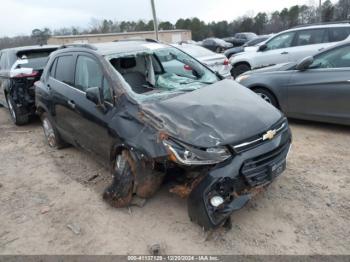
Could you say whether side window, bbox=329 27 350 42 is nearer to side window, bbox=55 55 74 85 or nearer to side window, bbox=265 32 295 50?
side window, bbox=265 32 295 50

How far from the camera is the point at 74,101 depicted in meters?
4.41

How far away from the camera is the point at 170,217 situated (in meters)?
3.41

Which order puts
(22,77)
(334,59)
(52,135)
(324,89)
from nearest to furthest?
1. (324,89)
2. (334,59)
3. (52,135)
4. (22,77)

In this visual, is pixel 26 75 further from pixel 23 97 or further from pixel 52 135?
pixel 52 135

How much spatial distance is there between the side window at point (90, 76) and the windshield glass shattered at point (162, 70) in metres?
0.23

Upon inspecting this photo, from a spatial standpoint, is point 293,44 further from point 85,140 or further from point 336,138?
point 85,140

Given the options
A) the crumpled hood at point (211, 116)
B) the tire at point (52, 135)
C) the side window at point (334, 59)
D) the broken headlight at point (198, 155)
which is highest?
the side window at point (334, 59)

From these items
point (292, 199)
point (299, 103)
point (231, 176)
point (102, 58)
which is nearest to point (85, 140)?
point (102, 58)

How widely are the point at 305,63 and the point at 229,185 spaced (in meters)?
3.51

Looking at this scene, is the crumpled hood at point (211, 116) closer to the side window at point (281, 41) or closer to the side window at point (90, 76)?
the side window at point (90, 76)

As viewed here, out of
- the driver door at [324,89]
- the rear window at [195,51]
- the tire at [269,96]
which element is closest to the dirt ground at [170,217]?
the driver door at [324,89]

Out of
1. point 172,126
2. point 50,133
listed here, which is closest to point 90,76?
point 172,126

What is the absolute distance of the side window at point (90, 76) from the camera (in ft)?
12.6

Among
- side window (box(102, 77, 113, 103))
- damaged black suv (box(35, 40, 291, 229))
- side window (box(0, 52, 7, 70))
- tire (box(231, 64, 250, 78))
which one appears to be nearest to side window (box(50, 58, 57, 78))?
damaged black suv (box(35, 40, 291, 229))
